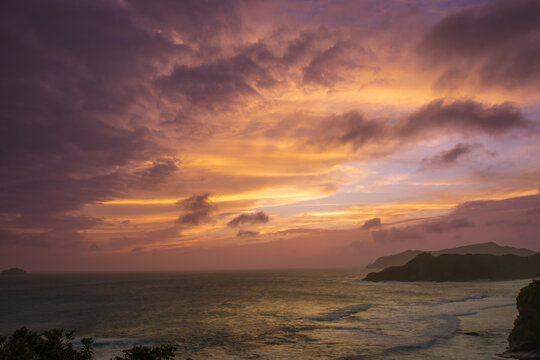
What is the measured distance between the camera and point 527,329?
3097cm

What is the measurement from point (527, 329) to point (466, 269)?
460 feet

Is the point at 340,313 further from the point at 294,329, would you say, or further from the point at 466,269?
the point at 466,269

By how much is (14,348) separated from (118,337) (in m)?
36.0

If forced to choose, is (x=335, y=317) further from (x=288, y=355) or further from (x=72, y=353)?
(x=72, y=353)

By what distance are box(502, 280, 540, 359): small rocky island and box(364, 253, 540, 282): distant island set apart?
13248 centimetres

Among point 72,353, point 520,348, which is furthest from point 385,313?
point 72,353

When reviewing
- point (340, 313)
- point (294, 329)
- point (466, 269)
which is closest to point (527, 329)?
point (294, 329)

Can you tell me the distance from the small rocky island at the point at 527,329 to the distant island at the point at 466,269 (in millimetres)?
Answer: 132477

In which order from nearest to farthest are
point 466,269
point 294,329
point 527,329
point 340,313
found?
point 527,329
point 294,329
point 340,313
point 466,269

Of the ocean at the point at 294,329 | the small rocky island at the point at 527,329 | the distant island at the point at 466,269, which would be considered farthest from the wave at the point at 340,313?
the distant island at the point at 466,269

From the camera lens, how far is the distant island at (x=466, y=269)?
485 ft

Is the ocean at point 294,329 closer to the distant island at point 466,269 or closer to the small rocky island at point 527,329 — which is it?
the small rocky island at point 527,329

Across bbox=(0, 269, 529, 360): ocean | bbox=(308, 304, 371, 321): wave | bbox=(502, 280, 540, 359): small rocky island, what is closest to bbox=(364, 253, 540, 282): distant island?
bbox=(0, 269, 529, 360): ocean

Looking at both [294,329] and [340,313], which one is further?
[340,313]
